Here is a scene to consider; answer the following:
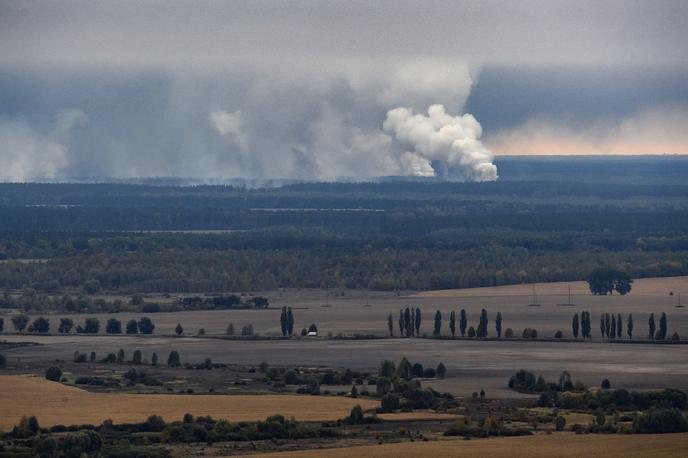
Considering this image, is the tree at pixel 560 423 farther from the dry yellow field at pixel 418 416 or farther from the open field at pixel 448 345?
the open field at pixel 448 345

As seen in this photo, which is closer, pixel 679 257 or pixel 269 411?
pixel 269 411

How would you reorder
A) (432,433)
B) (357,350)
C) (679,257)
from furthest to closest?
(679,257)
(357,350)
(432,433)

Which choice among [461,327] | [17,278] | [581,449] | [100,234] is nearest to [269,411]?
[581,449]

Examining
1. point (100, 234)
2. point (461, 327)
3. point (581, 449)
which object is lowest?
point (581, 449)

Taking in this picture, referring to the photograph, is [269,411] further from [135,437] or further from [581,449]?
[581,449]

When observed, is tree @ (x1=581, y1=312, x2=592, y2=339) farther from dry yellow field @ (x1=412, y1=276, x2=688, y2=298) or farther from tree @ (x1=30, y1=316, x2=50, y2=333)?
dry yellow field @ (x1=412, y1=276, x2=688, y2=298)

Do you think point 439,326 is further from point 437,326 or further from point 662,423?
point 662,423

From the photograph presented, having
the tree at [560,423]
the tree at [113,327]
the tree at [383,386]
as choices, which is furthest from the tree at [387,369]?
the tree at [113,327]
